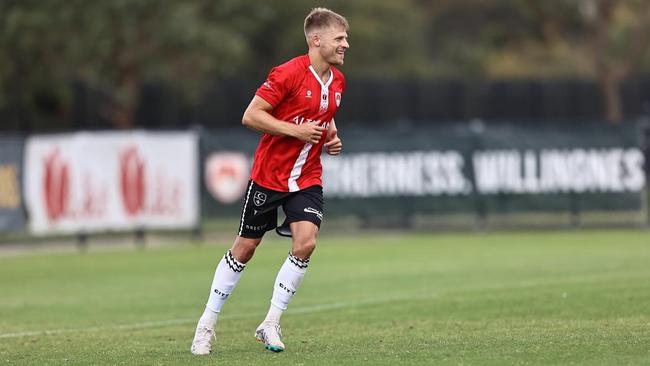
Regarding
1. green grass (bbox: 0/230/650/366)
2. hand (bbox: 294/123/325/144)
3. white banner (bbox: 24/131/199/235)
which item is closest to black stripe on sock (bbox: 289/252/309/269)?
green grass (bbox: 0/230/650/366)

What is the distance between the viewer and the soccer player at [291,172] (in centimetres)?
948

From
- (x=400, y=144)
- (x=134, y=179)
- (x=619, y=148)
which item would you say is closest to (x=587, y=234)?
(x=619, y=148)

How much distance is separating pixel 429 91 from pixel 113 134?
71.4 feet

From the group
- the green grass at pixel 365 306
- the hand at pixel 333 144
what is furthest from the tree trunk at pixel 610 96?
the hand at pixel 333 144

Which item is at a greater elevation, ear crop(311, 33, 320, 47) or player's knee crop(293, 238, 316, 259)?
ear crop(311, 33, 320, 47)

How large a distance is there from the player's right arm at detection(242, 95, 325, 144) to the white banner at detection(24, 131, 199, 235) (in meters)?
15.7

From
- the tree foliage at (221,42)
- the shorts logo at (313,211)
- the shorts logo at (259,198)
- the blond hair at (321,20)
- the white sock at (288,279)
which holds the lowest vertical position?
the white sock at (288,279)

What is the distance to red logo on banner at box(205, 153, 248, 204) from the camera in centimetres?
2592

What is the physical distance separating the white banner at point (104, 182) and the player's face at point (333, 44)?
51.4ft

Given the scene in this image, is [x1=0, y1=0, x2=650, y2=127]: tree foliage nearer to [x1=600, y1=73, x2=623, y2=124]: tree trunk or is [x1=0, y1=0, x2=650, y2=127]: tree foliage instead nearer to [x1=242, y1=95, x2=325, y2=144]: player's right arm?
[x1=600, y1=73, x2=623, y2=124]: tree trunk

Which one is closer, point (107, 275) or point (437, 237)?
point (107, 275)

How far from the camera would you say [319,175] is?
9797 mm

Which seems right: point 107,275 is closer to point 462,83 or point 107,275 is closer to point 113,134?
point 113,134

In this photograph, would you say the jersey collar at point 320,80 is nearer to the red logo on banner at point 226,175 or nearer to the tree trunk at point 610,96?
the red logo on banner at point 226,175
